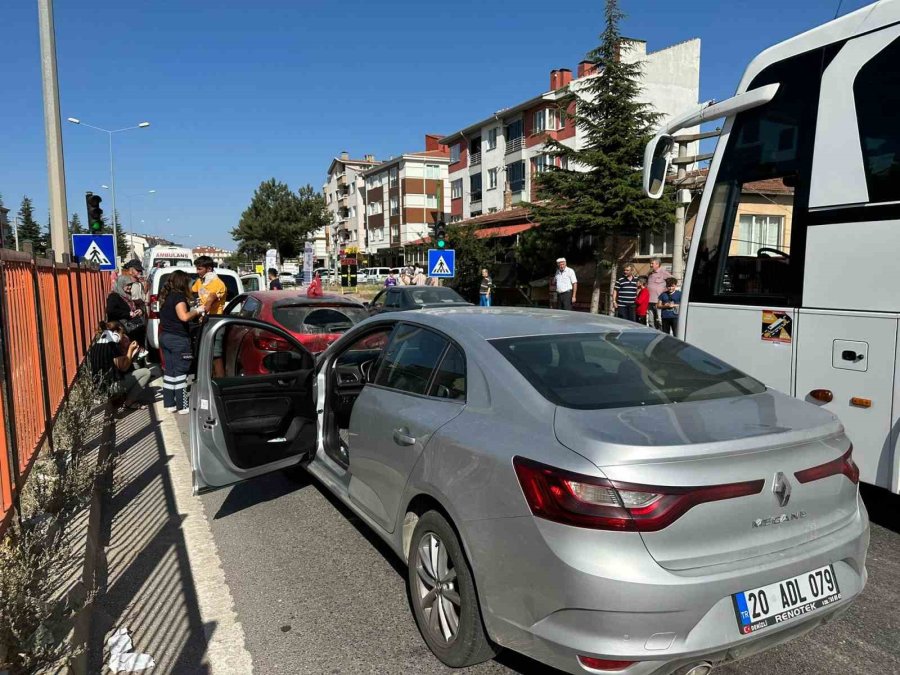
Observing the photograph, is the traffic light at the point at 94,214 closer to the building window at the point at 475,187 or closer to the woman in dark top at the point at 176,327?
the woman in dark top at the point at 176,327

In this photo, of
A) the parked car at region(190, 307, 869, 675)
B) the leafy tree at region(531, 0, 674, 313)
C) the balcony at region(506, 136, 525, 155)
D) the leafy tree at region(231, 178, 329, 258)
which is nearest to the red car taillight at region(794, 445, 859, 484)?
the parked car at region(190, 307, 869, 675)

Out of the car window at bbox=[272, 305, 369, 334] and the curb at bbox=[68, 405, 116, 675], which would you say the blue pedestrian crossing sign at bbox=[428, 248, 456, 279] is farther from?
the curb at bbox=[68, 405, 116, 675]

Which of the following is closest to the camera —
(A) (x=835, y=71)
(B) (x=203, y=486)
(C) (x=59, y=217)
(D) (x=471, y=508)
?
(D) (x=471, y=508)

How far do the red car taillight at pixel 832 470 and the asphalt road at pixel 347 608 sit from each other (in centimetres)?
93

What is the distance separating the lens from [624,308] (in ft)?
51.9

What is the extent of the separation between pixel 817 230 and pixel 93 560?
5.11 metres

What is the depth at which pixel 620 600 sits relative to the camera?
217cm

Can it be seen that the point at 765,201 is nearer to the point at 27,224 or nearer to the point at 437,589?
the point at 437,589

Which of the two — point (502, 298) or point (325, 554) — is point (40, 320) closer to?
point (325, 554)

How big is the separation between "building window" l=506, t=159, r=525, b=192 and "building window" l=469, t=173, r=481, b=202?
3808 millimetres

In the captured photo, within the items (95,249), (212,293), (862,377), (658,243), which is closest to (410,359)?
(862,377)

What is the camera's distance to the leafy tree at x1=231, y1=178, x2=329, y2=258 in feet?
227

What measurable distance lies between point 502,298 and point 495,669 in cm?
2791

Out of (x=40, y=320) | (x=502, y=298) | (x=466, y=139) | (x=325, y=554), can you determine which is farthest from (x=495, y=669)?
(x=466, y=139)
